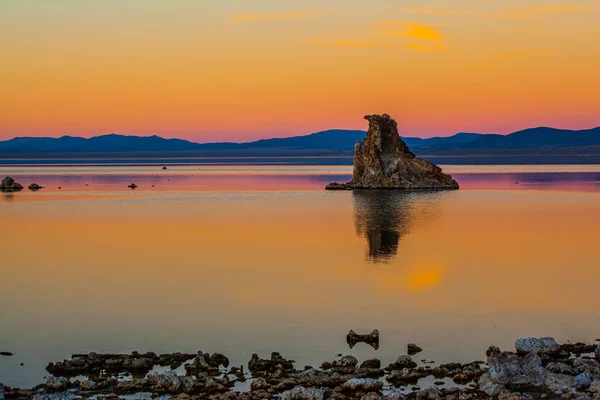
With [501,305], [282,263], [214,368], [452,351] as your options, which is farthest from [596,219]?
[214,368]

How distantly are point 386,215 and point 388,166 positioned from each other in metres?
25.4

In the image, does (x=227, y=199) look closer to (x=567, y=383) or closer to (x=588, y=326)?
(x=588, y=326)

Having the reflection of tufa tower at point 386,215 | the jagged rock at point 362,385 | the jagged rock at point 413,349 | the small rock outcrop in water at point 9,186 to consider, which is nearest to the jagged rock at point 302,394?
the jagged rock at point 362,385

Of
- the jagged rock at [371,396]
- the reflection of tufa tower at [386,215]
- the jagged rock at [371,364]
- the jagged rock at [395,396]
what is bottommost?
the reflection of tufa tower at [386,215]

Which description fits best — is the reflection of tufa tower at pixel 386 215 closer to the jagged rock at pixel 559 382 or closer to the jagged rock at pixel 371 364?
the jagged rock at pixel 371 364

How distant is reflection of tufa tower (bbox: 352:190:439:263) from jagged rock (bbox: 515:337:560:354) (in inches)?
454

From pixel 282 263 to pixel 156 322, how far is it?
29.0ft

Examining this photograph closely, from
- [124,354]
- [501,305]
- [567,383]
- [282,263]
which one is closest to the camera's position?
[567,383]


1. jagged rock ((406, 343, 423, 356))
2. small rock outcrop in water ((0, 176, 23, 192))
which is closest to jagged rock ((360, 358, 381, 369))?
jagged rock ((406, 343, 423, 356))

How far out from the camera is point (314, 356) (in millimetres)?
Answer: 14664

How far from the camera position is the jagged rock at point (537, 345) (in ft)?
47.3

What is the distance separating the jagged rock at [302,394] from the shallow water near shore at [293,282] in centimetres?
246

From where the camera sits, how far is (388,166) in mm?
67688

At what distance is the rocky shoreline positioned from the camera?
12297mm
